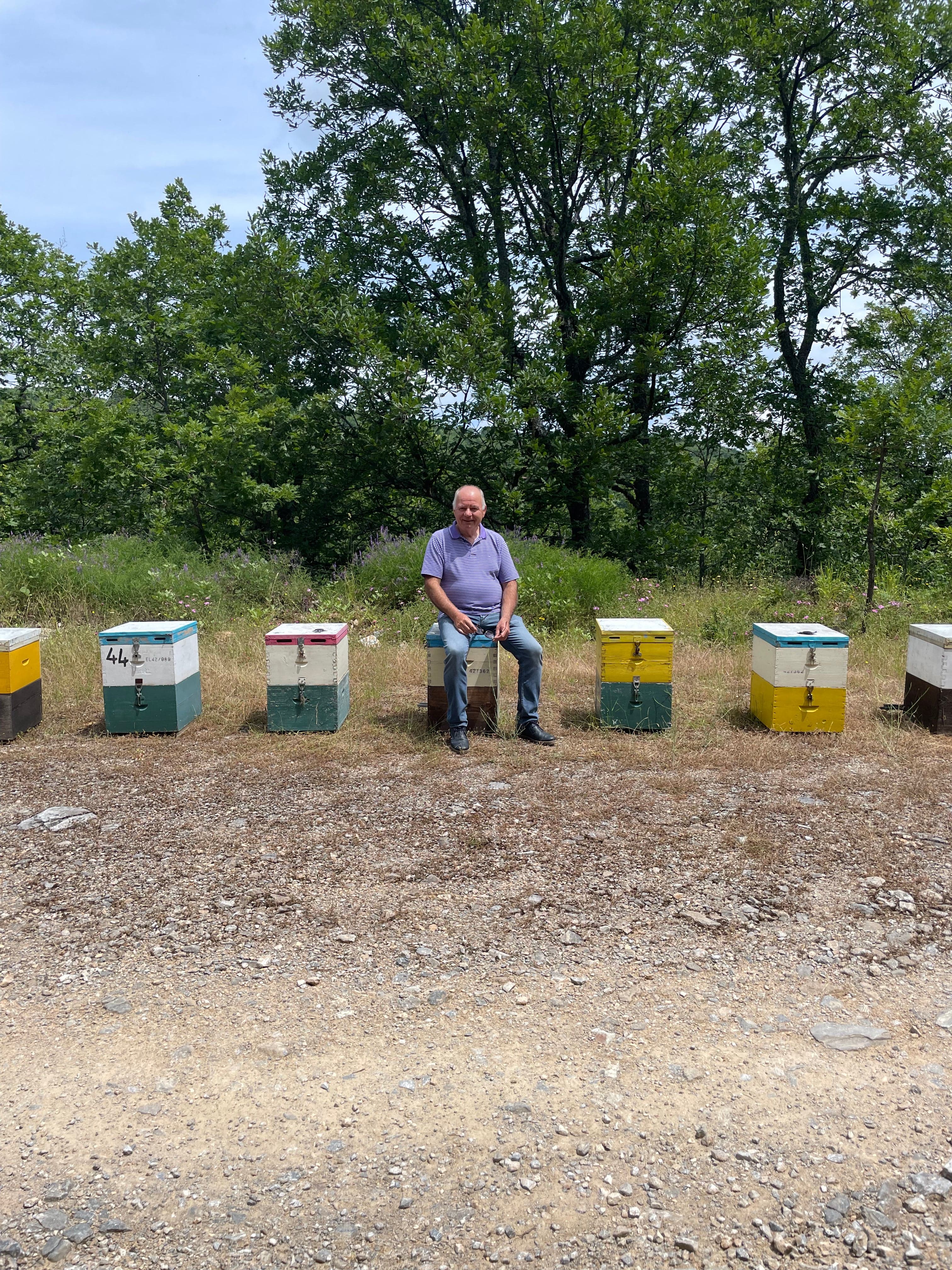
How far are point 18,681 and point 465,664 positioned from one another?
9.82 feet

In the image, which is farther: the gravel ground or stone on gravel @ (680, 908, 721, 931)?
stone on gravel @ (680, 908, 721, 931)

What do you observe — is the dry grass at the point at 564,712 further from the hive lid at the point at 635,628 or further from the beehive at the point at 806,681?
the hive lid at the point at 635,628

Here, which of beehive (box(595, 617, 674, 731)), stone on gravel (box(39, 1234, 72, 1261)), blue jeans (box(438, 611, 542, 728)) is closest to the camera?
stone on gravel (box(39, 1234, 72, 1261))

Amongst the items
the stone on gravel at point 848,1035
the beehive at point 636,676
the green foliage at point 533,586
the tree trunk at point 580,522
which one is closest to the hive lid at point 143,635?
the beehive at point 636,676

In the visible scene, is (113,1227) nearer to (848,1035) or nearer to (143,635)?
(848,1035)

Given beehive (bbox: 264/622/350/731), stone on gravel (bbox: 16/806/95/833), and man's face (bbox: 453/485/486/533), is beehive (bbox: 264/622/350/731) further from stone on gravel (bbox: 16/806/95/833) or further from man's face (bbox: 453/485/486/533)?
stone on gravel (bbox: 16/806/95/833)

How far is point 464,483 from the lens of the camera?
14211 millimetres

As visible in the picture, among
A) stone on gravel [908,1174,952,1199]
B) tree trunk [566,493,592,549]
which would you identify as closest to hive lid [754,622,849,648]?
stone on gravel [908,1174,952,1199]

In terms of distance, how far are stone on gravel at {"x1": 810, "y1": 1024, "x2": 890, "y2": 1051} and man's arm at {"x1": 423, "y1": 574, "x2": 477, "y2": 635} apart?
3495 millimetres

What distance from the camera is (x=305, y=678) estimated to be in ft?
19.7

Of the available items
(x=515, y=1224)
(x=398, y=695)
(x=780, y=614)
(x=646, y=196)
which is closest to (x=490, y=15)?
(x=646, y=196)

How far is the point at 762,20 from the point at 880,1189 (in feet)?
55.4

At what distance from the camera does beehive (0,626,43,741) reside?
5840mm

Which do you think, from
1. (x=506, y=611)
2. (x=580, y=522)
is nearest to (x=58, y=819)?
(x=506, y=611)
